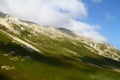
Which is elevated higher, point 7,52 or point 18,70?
point 7,52

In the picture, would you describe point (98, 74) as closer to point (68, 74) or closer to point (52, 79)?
point (68, 74)

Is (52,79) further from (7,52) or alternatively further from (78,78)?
(7,52)

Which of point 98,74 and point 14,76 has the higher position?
point 98,74

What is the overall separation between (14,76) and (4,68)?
7.12 meters

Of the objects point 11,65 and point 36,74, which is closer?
point 36,74

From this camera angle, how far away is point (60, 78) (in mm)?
71562

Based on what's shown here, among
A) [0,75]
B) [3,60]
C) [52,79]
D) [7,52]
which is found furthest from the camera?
[7,52]

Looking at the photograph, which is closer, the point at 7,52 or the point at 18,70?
the point at 18,70

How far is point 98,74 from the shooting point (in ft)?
281

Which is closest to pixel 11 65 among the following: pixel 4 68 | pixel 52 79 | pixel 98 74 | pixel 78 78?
pixel 4 68

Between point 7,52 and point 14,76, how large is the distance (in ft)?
98.9

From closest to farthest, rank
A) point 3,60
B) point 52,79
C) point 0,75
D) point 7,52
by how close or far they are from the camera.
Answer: point 0,75, point 52,79, point 3,60, point 7,52

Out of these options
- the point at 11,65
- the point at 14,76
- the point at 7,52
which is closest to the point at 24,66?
the point at 11,65

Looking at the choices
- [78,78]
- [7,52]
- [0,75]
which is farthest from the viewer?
[7,52]
